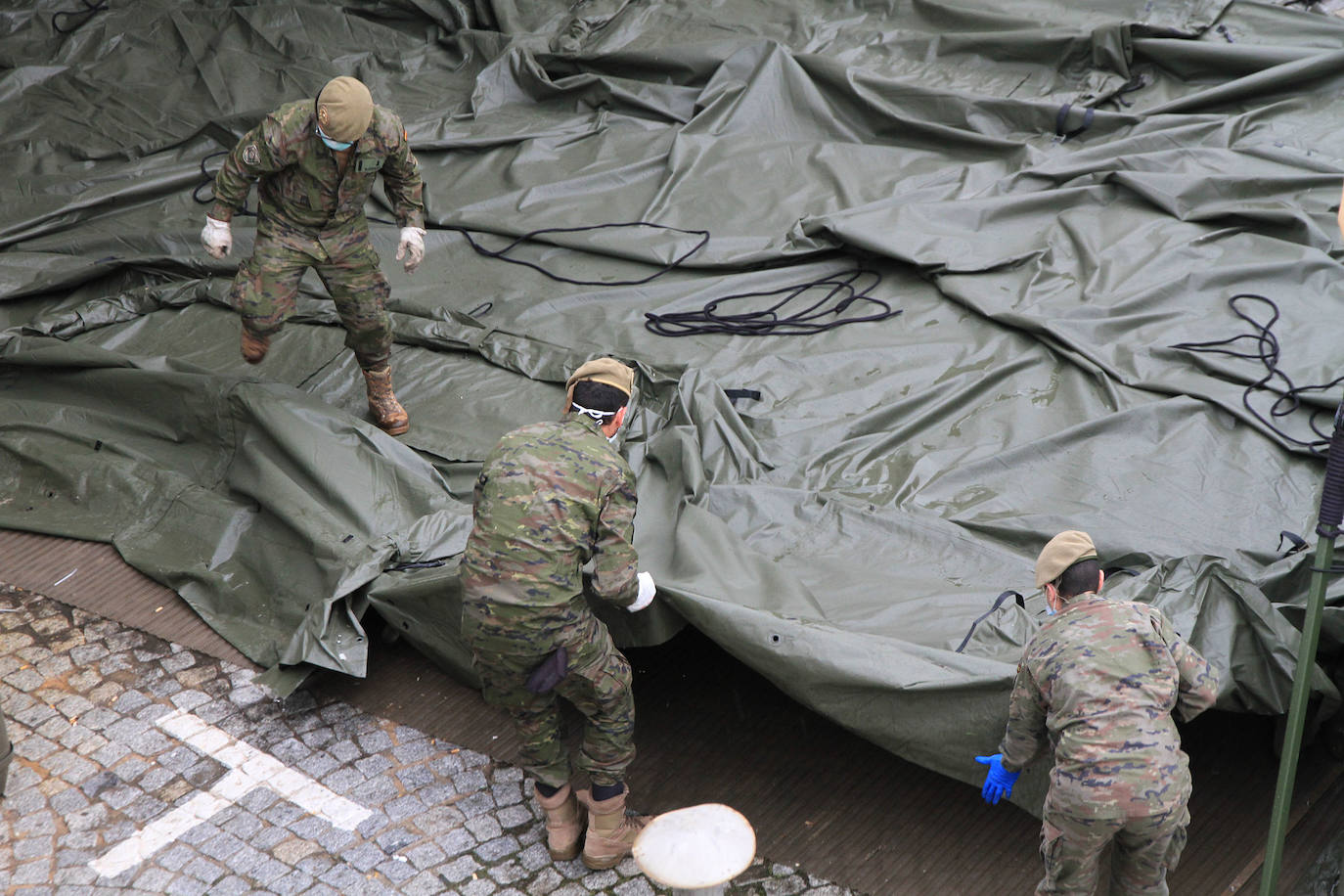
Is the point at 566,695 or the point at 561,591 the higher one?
the point at 561,591

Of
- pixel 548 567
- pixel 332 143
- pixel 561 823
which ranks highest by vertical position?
pixel 332 143

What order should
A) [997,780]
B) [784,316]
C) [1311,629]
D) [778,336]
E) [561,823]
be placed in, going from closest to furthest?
[1311,629] < [997,780] < [561,823] < [778,336] < [784,316]

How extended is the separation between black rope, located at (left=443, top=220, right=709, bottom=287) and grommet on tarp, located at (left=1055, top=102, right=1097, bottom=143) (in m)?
2.12

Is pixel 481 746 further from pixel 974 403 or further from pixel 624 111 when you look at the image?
pixel 624 111

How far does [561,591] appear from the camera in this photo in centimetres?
361

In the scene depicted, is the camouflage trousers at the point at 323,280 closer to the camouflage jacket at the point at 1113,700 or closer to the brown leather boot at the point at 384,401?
the brown leather boot at the point at 384,401

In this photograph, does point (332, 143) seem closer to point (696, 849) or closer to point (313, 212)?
point (313, 212)

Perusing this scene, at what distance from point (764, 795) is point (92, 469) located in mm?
3443

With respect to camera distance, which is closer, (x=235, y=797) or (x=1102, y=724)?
(x=1102, y=724)

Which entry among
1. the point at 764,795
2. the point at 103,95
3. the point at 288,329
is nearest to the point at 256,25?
the point at 103,95

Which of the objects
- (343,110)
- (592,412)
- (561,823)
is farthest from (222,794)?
(343,110)

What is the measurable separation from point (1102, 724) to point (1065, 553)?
0.48 m

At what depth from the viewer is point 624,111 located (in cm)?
768

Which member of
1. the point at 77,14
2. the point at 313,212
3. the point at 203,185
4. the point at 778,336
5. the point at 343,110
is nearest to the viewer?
the point at 343,110
